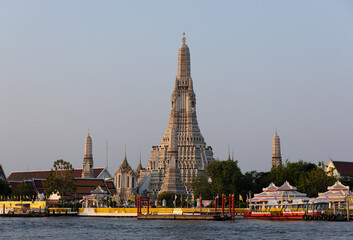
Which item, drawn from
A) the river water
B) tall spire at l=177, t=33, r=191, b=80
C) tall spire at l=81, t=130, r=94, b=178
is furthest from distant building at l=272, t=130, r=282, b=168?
the river water

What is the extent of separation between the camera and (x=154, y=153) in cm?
17838

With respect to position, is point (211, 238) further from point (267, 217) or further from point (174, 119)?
point (174, 119)

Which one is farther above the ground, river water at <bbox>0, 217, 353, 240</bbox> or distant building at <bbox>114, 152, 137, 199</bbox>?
distant building at <bbox>114, 152, 137, 199</bbox>

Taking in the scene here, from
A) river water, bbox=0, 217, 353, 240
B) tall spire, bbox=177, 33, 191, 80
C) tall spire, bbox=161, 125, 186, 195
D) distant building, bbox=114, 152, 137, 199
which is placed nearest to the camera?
river water, bbox=0, 217, 353, 240

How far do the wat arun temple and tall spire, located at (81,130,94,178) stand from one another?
12.6 metres

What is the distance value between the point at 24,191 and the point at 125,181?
28622 millimetres

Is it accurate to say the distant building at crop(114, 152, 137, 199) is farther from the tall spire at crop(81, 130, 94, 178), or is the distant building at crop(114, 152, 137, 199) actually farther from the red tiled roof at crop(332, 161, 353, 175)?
the red tiled roof at crop(332, 161, 353, 175)

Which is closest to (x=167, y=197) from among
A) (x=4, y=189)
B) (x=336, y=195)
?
(x=4, y=189)

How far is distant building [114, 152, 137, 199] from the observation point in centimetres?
16375

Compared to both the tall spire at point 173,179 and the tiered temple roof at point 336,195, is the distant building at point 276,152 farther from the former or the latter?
the tiered temple roof at point 336,195

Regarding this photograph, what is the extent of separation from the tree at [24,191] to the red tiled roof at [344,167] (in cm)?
6041

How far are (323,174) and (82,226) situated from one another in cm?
4557

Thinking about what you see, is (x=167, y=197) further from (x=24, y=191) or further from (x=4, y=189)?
(x=4, y=189)

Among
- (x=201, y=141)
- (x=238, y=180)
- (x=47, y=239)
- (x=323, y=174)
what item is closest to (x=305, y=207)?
(x=323, y=174)
